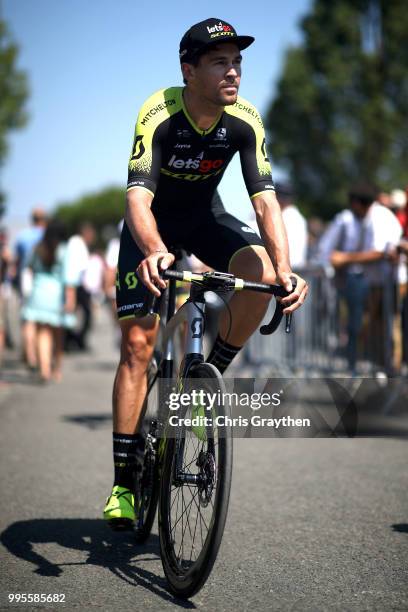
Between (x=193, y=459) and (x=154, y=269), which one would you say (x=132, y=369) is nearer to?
(x=193, y=459)

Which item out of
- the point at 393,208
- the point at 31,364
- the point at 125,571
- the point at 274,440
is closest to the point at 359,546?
the point at 125,571

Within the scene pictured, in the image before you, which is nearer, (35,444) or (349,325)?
(35,444)

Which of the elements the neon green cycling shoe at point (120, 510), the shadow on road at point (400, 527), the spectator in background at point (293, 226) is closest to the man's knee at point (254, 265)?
the neon green cycling shoe at point (120, 510)

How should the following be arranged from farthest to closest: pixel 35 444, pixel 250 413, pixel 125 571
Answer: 1. pixel 35 444
2. pixel 125 571
3. pixel 250 413

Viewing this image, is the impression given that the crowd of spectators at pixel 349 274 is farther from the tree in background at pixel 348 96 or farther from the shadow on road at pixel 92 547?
the tree in background at pixel 348 96

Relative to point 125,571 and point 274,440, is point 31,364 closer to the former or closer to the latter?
point 274,440

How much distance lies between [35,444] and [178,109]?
13.4 ft

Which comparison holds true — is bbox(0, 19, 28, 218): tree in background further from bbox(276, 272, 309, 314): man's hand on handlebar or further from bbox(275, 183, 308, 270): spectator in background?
bbox(276, 272, 309, 314): man's hand on handlebar

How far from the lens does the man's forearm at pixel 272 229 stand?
13.6 feet

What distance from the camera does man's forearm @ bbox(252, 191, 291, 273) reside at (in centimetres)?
414

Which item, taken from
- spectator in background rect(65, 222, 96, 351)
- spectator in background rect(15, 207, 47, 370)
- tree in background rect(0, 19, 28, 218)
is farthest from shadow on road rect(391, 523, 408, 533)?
tree in background rect(0, 19, 28, 218)

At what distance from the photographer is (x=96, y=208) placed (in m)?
165

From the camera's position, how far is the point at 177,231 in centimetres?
470

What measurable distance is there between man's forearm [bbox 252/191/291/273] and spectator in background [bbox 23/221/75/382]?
8238 mm
